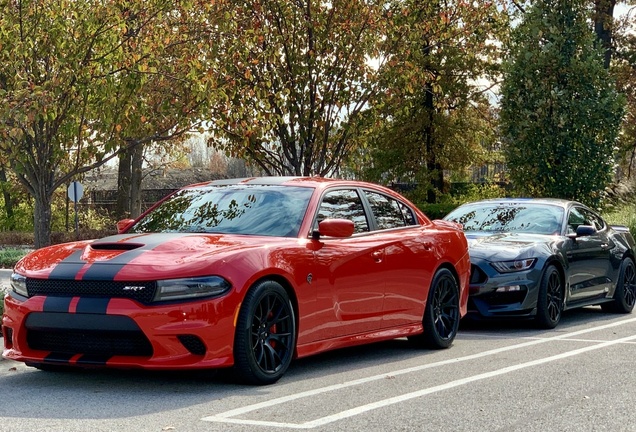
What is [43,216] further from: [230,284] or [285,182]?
[230,284]

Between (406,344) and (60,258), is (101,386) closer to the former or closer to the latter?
(60,258)

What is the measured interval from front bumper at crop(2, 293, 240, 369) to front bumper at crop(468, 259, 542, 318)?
16.9 feet

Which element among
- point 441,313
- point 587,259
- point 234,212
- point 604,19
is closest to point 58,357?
point 234,212

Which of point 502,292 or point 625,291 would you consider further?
point 625,291

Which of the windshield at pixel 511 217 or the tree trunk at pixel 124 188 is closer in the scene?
the windshield at pixel 511 217

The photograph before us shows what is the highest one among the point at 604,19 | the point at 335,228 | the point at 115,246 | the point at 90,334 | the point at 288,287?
the point at 604,19

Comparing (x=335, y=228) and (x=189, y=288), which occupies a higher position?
(x=335, y=228)

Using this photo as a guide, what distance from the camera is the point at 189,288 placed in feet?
23.0

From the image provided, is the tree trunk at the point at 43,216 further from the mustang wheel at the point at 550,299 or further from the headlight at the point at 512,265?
the mustang wheel at the point at 550,299

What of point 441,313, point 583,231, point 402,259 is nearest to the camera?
point 402,259

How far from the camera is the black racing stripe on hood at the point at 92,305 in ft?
22.9

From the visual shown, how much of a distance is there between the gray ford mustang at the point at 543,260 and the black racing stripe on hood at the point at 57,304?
5.79 m

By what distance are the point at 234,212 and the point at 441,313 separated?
2652mm

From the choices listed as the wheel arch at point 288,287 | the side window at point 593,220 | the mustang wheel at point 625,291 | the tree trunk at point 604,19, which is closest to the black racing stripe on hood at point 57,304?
the wheel arch at point 288,287
